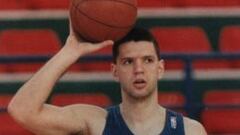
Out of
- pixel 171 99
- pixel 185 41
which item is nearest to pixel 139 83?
pixel 171 99

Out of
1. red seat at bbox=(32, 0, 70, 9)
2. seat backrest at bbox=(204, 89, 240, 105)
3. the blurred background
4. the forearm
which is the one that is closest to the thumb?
the forearm

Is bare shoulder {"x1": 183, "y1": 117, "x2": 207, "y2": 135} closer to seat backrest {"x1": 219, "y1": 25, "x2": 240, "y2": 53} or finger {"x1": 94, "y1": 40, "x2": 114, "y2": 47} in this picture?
finger {"x1": 94, "y1": 40, "x2": 114, "y2": 47}

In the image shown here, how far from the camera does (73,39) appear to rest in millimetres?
3840

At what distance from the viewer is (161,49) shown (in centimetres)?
683

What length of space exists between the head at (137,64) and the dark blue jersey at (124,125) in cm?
16

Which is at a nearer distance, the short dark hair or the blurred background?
the short dark hair

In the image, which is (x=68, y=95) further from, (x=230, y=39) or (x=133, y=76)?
(x=133, y=76)

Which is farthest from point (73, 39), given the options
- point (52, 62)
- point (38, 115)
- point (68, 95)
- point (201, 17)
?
point (201, 17)

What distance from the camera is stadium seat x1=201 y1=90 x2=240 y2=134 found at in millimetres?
6551

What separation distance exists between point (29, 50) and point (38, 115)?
10.4ft

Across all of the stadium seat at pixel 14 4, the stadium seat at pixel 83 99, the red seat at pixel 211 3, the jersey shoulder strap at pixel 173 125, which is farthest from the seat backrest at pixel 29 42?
the jersey shoulder strap at pixel 173 125

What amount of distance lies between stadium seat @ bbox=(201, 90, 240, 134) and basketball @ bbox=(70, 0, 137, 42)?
109 inches

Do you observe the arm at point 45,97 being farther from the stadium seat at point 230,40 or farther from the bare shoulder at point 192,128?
the stadium seat at point 230,40

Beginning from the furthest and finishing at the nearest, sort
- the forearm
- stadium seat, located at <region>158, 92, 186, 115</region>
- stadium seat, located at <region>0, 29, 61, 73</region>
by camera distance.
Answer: stadium seat, located at <region>0, 29, 61, 73</region>
stadium seat, located at <region>158, 92, 186, 115</region>
the forearm
